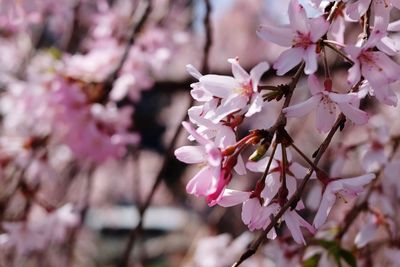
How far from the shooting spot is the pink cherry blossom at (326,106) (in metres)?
0.82

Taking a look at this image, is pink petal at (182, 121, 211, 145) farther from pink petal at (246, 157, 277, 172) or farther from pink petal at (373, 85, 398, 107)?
pink petal at (373, 85, 398, 107)

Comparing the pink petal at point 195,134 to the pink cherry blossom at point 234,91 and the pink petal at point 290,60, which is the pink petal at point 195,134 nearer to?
the pink cherry blossom at point 234,91

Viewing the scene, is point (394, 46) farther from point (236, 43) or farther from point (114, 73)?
point (236, 43)

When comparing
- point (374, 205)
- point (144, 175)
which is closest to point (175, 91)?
point (374, 205)

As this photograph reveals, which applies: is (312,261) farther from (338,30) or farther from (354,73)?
(354,73)

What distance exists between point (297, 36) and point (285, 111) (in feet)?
0.37

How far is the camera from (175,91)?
3420 mm

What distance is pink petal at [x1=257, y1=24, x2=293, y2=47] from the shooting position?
2.87 ft

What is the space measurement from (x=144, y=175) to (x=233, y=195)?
259 inches

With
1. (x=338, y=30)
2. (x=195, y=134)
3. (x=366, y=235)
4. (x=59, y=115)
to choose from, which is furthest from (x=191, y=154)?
(x=59, y=115)

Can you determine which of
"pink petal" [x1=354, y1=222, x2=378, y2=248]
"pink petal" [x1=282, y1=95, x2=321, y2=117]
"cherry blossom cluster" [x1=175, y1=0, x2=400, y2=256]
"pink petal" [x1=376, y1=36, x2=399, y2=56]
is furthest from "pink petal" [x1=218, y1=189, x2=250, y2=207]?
"pink petal" [x1=354, y1=222, x2=378, y2=248]

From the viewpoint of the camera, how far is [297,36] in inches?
33.8

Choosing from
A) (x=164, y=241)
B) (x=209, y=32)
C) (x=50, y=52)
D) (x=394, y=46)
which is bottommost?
(x=164, y=241)

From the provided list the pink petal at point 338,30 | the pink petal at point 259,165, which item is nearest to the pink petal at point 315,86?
the pink petal at point 259,165
